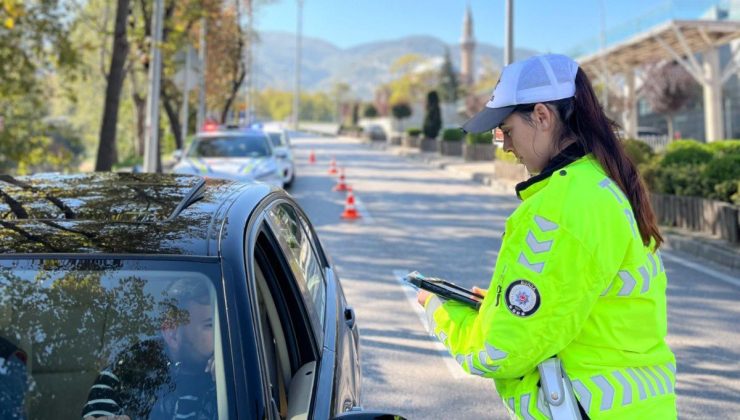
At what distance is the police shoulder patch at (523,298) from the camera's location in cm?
174

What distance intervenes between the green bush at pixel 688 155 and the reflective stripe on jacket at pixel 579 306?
11557mm

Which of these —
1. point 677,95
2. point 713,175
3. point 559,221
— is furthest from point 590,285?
point 677,95

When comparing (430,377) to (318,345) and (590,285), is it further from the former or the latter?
(590,285)

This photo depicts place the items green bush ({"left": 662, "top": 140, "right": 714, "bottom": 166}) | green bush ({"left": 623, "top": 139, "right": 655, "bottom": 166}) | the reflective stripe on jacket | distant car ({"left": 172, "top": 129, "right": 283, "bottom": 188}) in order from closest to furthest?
the reflective stripe on jacket, green bush ({"left": 662, "top": 140, "right": 714, "bottom": 166}), green bush ({"left": 623, "top": 139, "right": 655, "bottom": 166}), distant car ({"left": 172, "top": 129, "right": 283, "bottom": 188})

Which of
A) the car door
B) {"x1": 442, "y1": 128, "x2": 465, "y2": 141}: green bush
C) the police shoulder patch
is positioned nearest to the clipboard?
the police shoulder patch

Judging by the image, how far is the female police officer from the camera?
1743 mm

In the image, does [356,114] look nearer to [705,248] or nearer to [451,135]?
[451,135]

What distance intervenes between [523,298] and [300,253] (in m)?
1.48

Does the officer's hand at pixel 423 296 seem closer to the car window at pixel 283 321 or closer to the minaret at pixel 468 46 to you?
the car window at pixel 283 321

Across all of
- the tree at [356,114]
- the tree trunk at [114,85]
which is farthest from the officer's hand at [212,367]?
the tree at [356,114]

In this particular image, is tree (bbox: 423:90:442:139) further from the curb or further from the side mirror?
the side mirror

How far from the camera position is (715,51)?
99.8 feet

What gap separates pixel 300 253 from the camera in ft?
10.1

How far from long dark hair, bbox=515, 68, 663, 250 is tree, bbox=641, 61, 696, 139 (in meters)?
48.9
